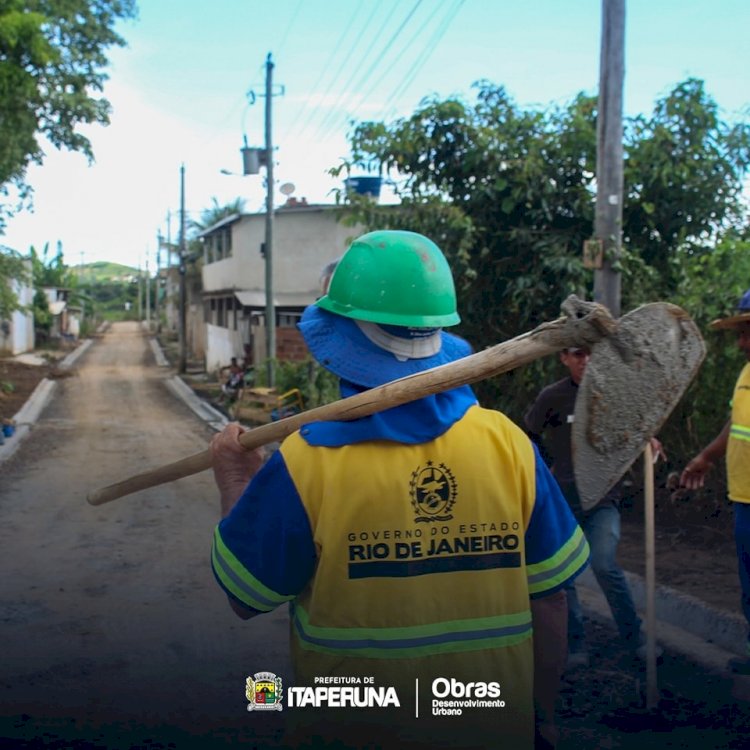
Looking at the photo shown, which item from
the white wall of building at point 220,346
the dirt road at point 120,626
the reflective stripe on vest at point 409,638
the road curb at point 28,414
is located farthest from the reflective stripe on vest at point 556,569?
the white wall of building at point 220,346

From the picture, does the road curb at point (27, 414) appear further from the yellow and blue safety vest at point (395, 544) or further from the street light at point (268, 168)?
the yellow and blue safety vest at point (395, 544)

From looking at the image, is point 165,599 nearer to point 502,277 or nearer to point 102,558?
point 102,558

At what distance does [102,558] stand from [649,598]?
4.43 m

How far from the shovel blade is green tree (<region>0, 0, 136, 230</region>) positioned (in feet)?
42.1

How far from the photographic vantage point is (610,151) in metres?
6.76

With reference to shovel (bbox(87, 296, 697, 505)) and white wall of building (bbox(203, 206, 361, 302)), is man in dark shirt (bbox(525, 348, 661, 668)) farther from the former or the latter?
white wall of building (bbox(203, 206, 361, 302))

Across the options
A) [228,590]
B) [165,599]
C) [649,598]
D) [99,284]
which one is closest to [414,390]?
[228,590]

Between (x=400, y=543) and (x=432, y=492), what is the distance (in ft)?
0.37

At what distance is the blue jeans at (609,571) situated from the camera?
4.38 metres

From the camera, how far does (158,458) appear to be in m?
13.1

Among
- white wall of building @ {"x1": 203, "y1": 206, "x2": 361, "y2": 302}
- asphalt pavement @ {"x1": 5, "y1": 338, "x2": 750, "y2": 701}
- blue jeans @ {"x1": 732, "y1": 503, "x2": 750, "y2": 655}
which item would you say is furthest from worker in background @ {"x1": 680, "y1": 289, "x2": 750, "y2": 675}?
white wall of building @ {"x1": 203, "y1": 206, "x2": 361, "y2": 302}

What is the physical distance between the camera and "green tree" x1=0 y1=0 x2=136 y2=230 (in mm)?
13422

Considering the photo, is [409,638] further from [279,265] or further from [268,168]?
[279,265]

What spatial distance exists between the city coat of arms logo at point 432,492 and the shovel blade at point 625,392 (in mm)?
328
